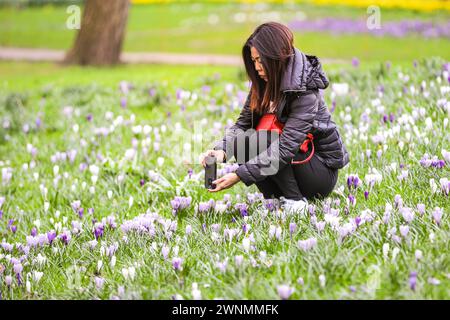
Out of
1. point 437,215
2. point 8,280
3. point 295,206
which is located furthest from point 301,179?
point 8,280

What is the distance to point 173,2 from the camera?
82.7 feet

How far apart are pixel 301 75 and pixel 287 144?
0.45 m

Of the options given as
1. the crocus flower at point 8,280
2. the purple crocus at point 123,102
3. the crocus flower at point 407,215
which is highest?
the purple crocus at point 123,102

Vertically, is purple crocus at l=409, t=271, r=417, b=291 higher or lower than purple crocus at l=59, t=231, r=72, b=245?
lower

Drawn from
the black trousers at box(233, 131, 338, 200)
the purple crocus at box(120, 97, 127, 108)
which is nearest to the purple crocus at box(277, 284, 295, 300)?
the black trousers at box(233, 131, 338, 200)

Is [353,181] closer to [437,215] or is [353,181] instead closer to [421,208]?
[421,208]

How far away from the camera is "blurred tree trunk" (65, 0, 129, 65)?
12.3m

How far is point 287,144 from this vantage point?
428 centimetres

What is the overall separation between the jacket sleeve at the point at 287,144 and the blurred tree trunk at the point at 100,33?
8604 millimetres

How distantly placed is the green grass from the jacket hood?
7.59m

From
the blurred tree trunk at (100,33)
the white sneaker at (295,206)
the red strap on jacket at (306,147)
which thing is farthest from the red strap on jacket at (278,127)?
the blurred tree trunk at (100,33)

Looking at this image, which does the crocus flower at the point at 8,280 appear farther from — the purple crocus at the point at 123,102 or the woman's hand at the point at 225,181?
the purple crocus at the point at 123,102

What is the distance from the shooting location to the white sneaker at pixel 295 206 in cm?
436

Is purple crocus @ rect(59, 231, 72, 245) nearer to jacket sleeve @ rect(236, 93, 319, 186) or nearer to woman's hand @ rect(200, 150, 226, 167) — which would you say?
woman's hand @ rect(200, 150, 226, 167)
